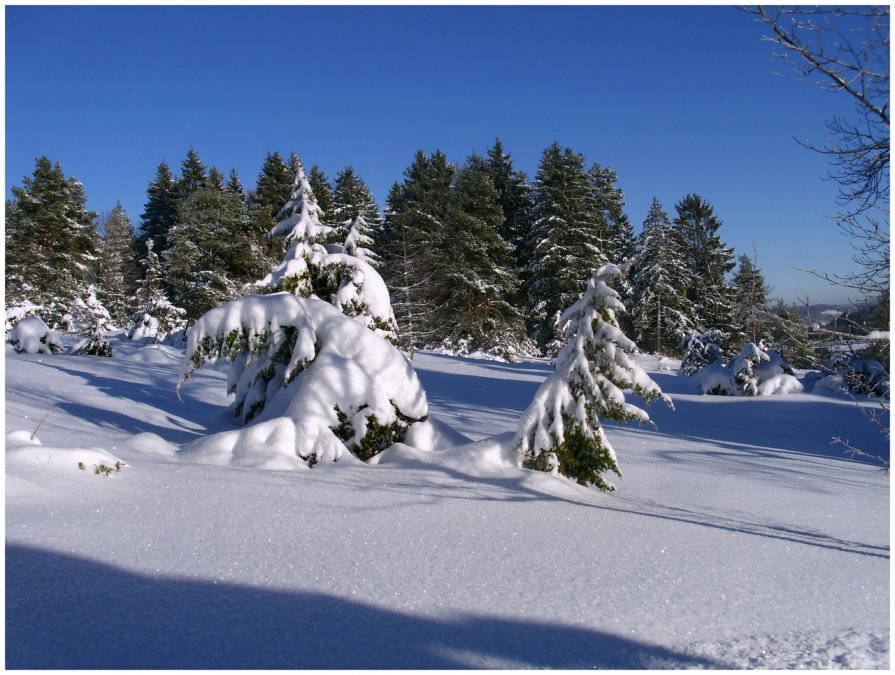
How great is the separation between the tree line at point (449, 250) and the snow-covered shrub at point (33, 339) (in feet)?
39.5

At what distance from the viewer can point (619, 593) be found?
106 inches

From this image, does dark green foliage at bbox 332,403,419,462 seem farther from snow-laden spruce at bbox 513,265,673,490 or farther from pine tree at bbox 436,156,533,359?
pine tree at bbox 436,156,533,359

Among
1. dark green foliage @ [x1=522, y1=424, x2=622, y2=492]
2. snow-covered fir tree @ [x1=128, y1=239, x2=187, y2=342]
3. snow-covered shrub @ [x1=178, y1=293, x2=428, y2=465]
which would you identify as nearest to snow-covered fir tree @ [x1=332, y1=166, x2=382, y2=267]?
snow-covered fir tree @ [x1=128, y1=239, x2=187, y2=342]

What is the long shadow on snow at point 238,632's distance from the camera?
1.96 metres

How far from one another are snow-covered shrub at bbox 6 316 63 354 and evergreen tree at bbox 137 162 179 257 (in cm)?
2749

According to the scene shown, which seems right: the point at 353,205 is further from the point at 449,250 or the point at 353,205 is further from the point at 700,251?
the point at 700,251

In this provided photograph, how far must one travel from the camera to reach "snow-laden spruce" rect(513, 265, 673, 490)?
16.4 ft

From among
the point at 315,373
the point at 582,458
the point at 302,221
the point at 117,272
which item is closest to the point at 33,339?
the point at 302,221

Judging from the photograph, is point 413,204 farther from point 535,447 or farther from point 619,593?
point 619,593

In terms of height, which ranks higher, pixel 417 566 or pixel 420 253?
pixel 420 253

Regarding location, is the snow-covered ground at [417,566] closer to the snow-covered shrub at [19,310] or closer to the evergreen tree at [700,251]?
the snow-covered shrub at [19,310]

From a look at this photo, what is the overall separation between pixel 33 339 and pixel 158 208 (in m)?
30.2

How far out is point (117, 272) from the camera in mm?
39906

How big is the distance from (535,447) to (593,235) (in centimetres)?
2659
